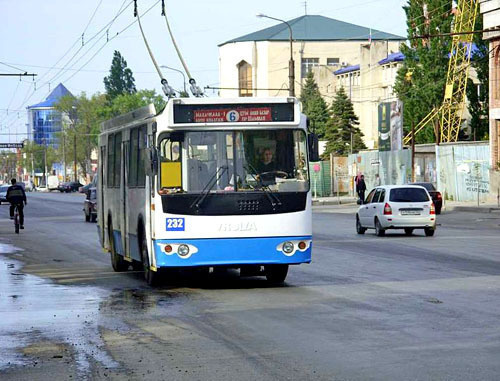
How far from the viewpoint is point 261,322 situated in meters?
12.6

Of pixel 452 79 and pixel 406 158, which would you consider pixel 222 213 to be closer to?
pixel 406 158

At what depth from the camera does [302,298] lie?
15336mm

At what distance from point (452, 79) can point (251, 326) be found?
250 feet

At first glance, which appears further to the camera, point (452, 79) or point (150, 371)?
point (452, 79)

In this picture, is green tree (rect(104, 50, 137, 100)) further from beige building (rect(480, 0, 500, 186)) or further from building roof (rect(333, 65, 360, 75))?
beige building (rect(480, 0, 500, 186))

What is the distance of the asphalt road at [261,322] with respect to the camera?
9.48 metres

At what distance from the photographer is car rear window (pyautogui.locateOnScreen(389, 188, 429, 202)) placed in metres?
33.9

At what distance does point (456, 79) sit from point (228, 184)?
72.7m

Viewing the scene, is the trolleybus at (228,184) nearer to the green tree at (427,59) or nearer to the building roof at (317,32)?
the green tree at (427,59)

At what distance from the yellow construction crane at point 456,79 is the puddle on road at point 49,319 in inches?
2553

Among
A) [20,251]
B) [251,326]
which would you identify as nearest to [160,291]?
[251,326]

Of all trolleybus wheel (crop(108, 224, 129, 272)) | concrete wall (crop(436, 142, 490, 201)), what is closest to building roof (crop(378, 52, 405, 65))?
concrete wall (crop(436, 142, 490, 201))

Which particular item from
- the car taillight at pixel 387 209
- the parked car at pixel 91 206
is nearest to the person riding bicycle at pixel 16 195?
the parked car at pixel 91 206

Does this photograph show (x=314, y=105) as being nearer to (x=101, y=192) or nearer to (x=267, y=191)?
(x=101, y=192)
